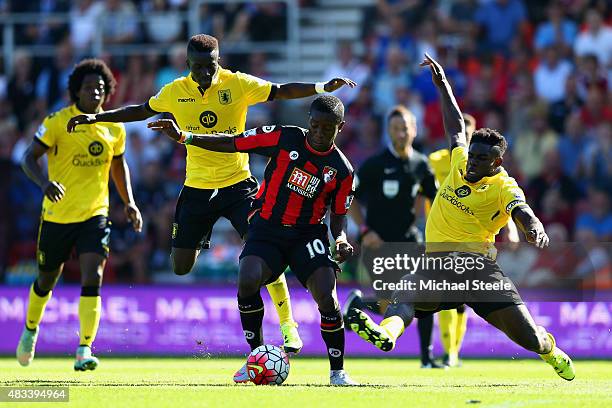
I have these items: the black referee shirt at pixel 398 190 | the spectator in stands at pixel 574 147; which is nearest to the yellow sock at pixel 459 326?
the black referee shirt at pixel 398 190

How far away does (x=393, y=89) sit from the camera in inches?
861

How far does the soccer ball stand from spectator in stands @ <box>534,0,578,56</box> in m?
12.2

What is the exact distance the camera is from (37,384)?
11344mm

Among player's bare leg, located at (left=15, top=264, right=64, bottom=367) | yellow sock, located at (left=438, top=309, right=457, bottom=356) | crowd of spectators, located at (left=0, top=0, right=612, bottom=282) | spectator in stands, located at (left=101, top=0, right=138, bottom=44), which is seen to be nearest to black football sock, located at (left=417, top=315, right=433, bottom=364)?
yellow sock, located at (left=438, top=309, right=457, bottom=356)

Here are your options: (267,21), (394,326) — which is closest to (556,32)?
(267,21)

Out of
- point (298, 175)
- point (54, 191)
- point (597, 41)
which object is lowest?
point (54, 191)

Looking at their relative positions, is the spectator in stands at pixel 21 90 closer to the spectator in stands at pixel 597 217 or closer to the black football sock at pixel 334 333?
the spectator in stands at pixel 597 217

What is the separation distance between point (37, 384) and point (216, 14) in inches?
514

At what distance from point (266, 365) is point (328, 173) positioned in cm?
179

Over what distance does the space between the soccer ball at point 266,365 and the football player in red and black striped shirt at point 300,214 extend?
1.49 feet

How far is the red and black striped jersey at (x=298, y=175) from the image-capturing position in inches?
435

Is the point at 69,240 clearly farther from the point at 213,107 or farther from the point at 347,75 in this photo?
the point at 347,75

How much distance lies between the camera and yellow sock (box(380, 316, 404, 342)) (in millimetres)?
10502

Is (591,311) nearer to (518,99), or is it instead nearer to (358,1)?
(518,99)
